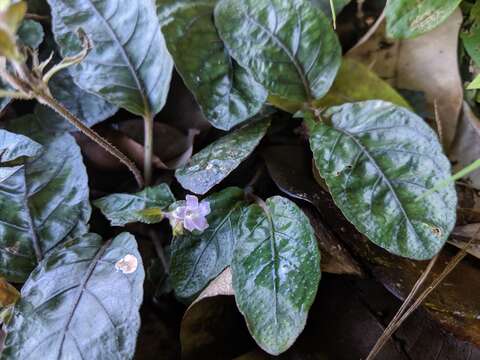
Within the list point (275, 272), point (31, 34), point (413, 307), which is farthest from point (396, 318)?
point (31, 34)

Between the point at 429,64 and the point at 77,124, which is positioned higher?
the point at 77,124

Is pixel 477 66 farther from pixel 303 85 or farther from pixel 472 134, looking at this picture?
pixel 303 85

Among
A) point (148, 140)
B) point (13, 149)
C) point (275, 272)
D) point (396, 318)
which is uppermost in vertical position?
point (13, 149)

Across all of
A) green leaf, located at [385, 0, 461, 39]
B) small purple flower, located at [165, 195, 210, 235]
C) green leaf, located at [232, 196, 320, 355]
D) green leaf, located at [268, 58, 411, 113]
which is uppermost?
green leaf, located at [385, 0, 461, 39]

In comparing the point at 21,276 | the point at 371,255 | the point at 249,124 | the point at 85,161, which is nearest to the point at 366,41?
the point at 249,124

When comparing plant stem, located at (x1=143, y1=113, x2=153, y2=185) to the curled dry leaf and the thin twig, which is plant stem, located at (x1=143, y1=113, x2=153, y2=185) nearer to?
the thin twig

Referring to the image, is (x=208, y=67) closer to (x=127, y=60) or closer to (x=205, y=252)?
(x=127, y=60)

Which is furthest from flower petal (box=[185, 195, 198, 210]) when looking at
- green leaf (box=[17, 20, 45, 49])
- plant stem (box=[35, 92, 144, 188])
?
green leaf (box=[17, 20, 45, 49])
